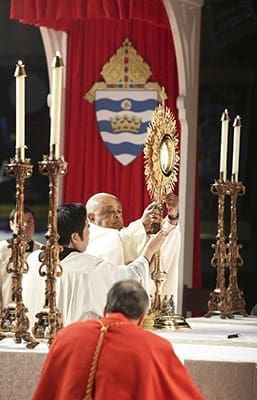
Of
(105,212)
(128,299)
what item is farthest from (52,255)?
(105,212)

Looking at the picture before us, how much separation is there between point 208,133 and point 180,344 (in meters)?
5.15

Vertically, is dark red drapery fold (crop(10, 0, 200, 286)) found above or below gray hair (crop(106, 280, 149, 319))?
above

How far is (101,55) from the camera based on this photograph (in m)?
9.56

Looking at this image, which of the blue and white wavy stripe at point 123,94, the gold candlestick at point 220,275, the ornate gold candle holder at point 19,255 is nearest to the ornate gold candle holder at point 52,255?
the ornate gold candle holder at point 19,255

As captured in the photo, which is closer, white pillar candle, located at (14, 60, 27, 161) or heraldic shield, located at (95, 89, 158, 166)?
white pillar candle, located at (14, 60, 27, 161)

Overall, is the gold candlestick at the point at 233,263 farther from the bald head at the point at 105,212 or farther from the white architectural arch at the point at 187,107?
the white architectural arch at the point at 187,107

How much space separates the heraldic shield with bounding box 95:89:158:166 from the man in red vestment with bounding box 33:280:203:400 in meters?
4.96

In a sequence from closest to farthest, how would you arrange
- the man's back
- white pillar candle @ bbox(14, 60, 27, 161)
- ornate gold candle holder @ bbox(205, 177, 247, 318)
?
white pillar candle @ bbox(14, 60, 27, 161) → the man's back → ornate gold candle holder @ bbox(205, 177, 247, 318)

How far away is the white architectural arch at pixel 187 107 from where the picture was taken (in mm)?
8969

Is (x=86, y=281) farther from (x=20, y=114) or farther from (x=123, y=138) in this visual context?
(x=123, y=138)

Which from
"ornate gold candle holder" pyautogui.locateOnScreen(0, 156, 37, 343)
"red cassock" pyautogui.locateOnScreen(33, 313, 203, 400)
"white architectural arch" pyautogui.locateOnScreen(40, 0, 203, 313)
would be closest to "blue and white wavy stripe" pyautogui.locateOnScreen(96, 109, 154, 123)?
"white architectural arch" pyautogui.locateOnScreen(40, 0, 203, 313)

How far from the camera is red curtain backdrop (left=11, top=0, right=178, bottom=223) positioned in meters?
9.42

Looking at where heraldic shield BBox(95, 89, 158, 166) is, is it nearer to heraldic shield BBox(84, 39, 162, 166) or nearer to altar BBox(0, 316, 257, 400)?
heraldic shield BBox(84, 39, 162, 166)

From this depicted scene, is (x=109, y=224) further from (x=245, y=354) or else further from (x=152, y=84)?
(x=152, y=84)
